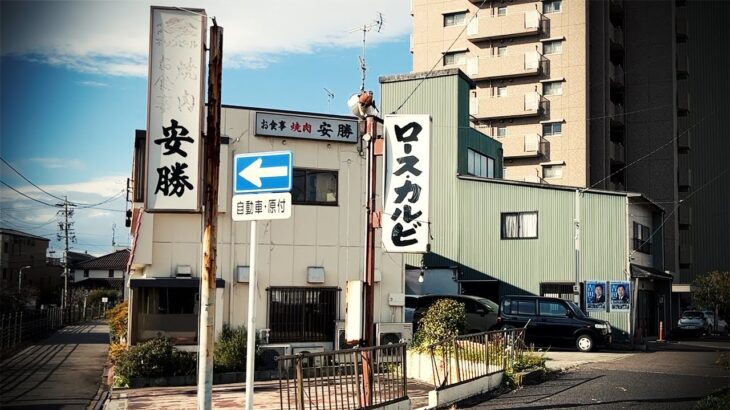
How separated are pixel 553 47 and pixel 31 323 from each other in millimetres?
34490

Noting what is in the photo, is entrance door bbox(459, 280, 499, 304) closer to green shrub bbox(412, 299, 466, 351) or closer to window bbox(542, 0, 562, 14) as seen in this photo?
green shrub bbox(412, 299, 466, 351)

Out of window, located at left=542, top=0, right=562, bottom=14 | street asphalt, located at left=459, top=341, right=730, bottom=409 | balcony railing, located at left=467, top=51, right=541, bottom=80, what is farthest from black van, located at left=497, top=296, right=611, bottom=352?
window, located at left=542, top=0, right=562, bottom=14

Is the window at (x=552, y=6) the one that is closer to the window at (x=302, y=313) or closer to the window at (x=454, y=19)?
the window at (x=454, y=19)

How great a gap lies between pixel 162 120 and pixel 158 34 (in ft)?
5.22

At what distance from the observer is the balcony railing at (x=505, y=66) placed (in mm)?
46969

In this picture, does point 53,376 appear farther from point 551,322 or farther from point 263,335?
point 551,322

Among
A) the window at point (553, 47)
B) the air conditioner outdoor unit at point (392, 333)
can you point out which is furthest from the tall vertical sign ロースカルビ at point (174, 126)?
the window at point (553, 47)

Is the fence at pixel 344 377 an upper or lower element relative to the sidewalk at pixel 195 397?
upper

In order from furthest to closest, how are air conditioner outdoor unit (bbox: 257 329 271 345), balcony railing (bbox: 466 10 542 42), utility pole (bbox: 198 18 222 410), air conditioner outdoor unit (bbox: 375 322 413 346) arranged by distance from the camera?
balcony railing (bbox: 466 10 542 42) → air conditioner outdoor unit (bbox: 375 322 413 346) → air conditioner outdoor unit (bbox: 257 329 271 345) → utility pole (bbox: 198 18 222 410)

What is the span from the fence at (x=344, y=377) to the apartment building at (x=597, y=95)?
123 feet

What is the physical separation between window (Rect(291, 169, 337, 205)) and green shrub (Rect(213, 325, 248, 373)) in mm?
3862

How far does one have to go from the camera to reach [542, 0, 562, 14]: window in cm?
4722

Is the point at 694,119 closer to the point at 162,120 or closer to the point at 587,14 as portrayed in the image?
the point at 587,14

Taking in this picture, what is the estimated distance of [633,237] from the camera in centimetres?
3169
